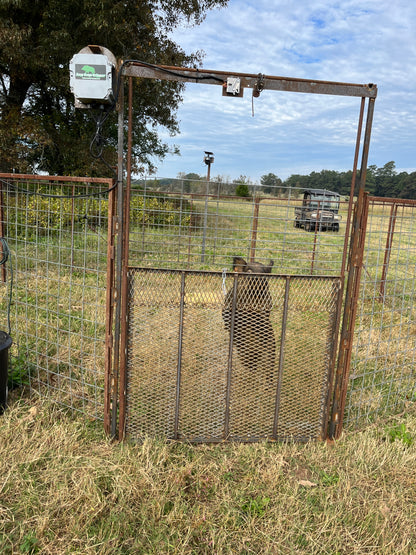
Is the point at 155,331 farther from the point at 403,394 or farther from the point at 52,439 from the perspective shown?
the point at 403,394

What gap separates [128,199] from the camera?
272 cm


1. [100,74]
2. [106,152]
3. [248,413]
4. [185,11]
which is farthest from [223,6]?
[248,413]

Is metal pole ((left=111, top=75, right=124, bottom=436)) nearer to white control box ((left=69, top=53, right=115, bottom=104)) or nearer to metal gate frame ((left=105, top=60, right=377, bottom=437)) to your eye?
metal gate frame ((left=105, top=60, right=377, bottom=437))

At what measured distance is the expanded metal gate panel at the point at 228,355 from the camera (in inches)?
114

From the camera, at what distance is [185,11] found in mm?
13328

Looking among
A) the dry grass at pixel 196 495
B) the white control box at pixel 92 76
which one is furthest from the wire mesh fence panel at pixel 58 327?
the white control box at pixel 92 76

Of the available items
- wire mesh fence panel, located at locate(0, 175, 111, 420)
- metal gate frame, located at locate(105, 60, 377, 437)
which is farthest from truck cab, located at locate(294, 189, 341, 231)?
wire mesh fence panel, located at locate(0, 175, 111, 420)

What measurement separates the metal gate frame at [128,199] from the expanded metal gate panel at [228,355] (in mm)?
83

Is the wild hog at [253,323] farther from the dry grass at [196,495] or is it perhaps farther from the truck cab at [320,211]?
the truck cab at [320,211]

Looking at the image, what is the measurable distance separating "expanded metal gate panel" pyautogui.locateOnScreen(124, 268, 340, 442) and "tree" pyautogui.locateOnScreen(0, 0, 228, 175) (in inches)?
266

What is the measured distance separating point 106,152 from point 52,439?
41.5ft

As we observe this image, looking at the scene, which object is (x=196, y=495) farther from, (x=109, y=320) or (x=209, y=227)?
(x=209, y=227)

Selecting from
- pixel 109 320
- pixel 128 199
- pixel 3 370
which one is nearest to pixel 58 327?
pixel 3 370

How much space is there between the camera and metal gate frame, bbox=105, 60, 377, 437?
8.78 ft
